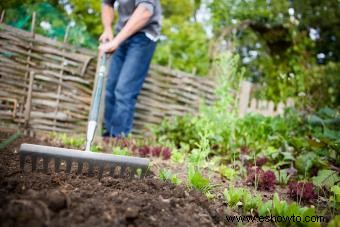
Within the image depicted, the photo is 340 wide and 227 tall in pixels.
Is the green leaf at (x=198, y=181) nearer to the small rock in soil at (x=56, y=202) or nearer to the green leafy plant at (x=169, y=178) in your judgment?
the green leafy plant at (x=169, y=178)

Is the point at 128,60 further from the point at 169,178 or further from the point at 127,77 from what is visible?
the point at 169,178

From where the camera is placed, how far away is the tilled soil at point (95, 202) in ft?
3.26

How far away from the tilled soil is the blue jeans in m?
1.78

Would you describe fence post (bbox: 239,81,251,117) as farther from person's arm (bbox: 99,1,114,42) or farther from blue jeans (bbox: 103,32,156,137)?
person's arm (bbox: 99,1,114,42)

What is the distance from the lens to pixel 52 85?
3537mm

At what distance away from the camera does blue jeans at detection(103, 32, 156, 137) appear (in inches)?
136

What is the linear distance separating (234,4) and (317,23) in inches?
156

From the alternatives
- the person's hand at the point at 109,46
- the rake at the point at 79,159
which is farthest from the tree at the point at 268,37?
the rake at the point at 79,159

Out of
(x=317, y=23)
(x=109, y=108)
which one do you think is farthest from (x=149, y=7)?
(x=317, y=23)

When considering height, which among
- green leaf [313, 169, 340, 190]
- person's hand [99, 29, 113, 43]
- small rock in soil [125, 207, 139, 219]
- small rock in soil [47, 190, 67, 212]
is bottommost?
small rock in soil [125, 207, 139, 219]

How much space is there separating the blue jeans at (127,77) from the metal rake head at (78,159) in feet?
5.45

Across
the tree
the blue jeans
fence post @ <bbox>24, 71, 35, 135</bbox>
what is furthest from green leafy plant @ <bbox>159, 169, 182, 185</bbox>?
the tree

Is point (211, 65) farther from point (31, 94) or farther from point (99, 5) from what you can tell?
point (31, 94)

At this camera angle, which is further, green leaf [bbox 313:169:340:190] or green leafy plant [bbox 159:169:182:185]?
green leaf [bbox 313:169:340:190]
